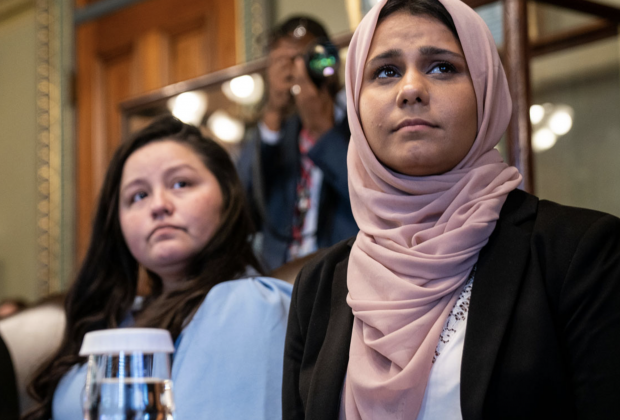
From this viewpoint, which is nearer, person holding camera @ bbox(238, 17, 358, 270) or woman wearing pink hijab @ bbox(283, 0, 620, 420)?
woman wearing pink hijab @ bbox(283, 0, 620, 420)

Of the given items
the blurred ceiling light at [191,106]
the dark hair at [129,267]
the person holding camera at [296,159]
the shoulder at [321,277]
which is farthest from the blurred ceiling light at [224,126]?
the shoulder at [321,277]

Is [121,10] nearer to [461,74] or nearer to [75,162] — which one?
[75,162]

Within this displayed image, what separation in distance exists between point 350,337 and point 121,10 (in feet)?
9.44

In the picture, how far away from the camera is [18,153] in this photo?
3.83m

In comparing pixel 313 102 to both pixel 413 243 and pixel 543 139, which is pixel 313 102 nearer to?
pixel 543 139

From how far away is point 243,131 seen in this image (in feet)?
7.91

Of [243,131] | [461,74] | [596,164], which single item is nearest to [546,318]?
[461,74]

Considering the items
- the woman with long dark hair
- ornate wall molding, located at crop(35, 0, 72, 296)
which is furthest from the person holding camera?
ornate wall molding, located at crop(35, 0, 72, 296)

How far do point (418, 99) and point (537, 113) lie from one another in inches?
33.2

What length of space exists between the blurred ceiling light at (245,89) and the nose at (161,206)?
869mm

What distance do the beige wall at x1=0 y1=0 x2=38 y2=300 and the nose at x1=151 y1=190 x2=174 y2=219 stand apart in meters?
2.45

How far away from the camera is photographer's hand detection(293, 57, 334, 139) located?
1.98m

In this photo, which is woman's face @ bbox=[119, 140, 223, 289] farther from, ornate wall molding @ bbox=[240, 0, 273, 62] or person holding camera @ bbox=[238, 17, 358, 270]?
ornate wall molding @ bbox=[240, 0, 273, 62]

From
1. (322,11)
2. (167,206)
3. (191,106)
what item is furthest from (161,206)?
(322,11)
